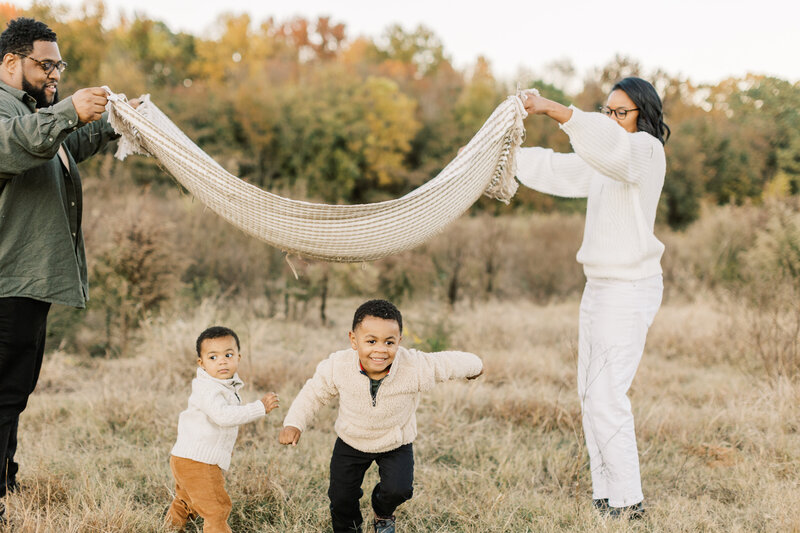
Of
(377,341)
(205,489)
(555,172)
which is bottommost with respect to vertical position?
(205,489)

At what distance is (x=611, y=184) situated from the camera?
2.98 m

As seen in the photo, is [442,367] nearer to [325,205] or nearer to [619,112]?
[325,205]

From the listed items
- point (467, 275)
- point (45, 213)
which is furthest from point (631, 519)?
point (467, 275)

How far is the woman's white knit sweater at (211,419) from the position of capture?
2.52m

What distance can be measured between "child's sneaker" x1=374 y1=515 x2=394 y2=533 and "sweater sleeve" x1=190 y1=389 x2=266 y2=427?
33.1 inches

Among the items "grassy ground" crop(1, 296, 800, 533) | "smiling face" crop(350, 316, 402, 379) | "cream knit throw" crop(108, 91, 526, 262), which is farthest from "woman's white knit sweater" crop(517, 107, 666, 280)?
"smiling face" crop(350, 316, 402, 379)

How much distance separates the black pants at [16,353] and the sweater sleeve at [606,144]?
2511 mm

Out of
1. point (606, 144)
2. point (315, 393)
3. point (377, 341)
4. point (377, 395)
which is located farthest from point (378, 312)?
point (606, 144)

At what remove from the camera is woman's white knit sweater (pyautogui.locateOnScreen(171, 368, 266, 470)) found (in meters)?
2.52

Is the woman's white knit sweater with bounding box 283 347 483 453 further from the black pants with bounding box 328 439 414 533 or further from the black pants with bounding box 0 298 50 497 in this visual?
the black pants with bounding box 0 298 50 497

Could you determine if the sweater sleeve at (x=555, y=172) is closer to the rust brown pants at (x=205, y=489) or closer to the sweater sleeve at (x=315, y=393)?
the sweater sleeve at (x=315, y=393)

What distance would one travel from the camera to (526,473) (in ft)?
11.7

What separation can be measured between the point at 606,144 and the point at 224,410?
200cm

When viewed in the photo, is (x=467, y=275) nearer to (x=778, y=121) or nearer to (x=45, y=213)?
(x=778, y=121)
